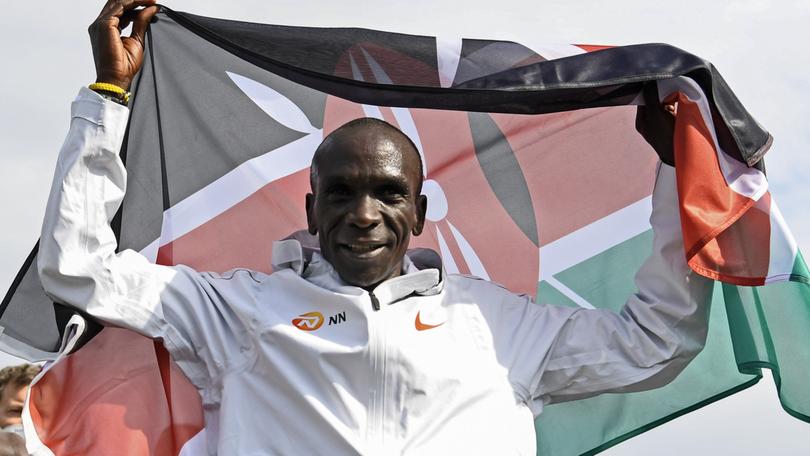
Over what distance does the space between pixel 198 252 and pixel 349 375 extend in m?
1.74

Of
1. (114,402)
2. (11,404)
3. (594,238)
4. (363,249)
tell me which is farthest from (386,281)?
(11,404)

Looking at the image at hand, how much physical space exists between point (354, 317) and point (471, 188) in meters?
1.90

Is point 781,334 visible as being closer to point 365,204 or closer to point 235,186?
point 365,204

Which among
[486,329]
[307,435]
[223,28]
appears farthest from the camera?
[223,28]

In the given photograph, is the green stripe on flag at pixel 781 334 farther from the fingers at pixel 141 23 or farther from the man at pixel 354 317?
the fingers at pixel 141 23

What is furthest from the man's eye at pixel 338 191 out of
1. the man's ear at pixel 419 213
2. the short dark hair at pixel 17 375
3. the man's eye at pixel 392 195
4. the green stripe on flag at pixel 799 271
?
the short dark hair at pixel 17 375

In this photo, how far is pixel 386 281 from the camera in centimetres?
680

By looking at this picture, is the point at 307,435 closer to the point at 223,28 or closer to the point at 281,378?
the point at 281,378

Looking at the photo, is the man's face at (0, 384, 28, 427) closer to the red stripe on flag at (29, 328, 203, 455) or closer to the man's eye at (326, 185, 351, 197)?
the red stripe on flag at (29, 328, 203, 455)

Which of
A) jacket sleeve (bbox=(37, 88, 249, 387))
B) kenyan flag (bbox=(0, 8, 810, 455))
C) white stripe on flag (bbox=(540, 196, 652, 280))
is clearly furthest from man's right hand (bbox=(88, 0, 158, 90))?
white stripe on flag (bbox=(540, 196, 652, 280))

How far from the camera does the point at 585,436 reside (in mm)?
7840

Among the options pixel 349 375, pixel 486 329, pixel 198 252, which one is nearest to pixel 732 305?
pixel 486 329

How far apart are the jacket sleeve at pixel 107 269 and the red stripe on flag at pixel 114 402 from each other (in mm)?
217

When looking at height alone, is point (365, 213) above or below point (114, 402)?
above
